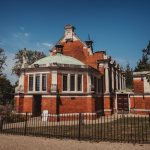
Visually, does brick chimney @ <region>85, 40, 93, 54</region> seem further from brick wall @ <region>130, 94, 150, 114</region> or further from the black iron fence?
the black iron fence

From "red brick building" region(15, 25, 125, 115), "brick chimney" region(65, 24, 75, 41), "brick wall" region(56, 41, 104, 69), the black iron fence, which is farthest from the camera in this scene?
"brick chimney" region(65, 24, 75, 41)

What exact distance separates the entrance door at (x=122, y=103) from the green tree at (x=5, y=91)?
2532 cm

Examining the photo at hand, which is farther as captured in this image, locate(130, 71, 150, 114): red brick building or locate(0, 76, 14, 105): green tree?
locate(0, 76, 14, 105): green tree

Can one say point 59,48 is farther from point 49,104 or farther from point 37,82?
point 49,104

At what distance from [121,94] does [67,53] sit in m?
11.5

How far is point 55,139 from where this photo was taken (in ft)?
43.5

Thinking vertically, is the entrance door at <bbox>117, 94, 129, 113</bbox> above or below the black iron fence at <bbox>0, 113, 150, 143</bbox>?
above

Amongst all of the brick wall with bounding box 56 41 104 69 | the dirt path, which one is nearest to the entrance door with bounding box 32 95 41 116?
the brick wall with bounding box 56 41 104 69

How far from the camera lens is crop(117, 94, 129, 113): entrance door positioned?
3488cm

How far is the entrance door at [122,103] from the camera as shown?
3488cm

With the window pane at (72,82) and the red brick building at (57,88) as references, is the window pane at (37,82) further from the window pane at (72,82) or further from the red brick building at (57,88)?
the window pane at (72,82)

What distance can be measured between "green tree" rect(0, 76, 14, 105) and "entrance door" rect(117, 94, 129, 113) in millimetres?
25322

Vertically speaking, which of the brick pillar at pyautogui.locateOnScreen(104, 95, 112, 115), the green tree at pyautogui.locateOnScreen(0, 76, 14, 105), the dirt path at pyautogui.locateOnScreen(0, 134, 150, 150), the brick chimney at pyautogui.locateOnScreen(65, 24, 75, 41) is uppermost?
the brick chimney at pyautogui.locateOnScreen(65, 24, 75, 41)

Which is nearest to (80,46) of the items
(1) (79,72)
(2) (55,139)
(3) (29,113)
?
(1) (79,72)
